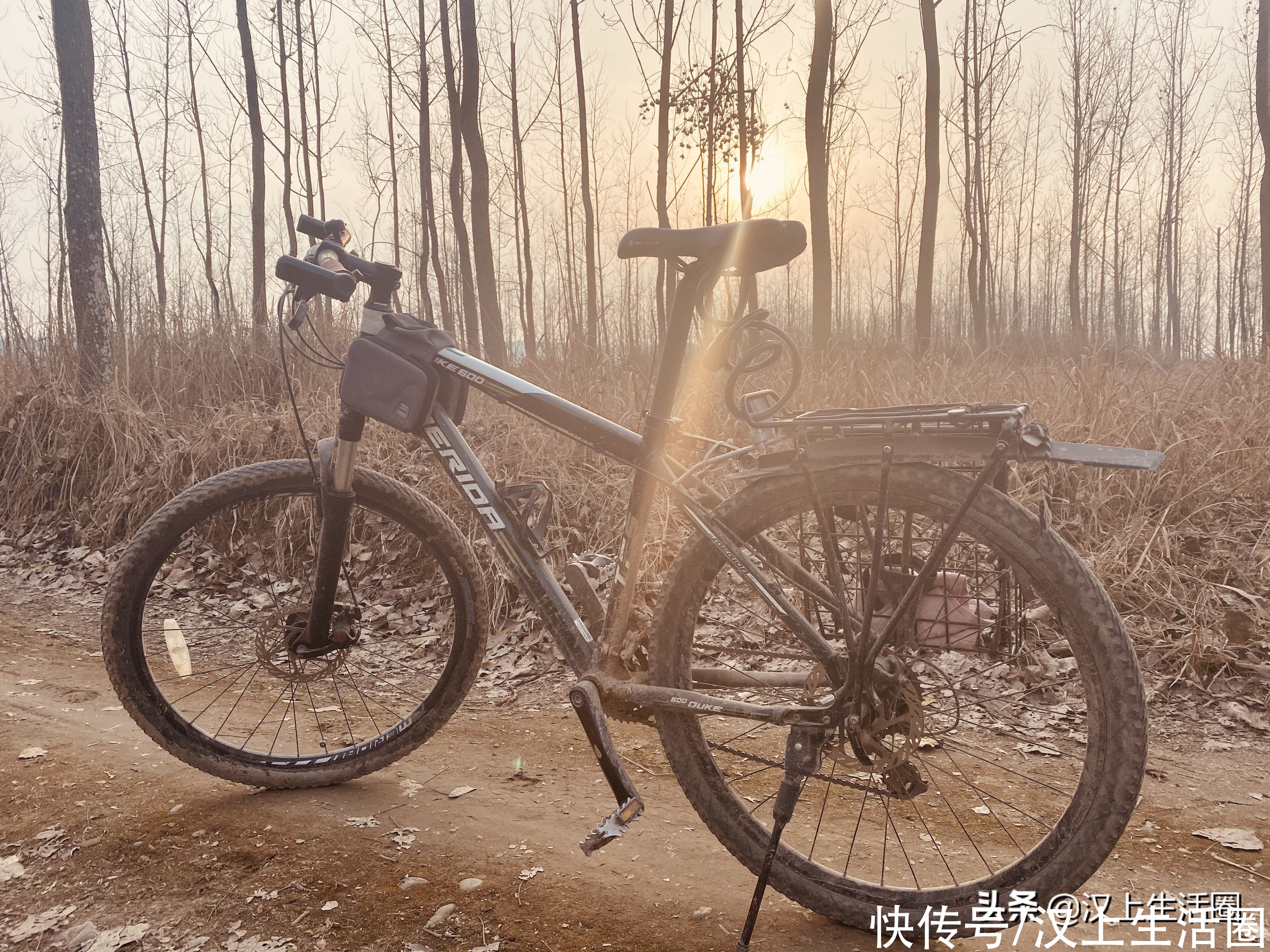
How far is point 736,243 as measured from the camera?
187cm

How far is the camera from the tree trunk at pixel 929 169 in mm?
10398

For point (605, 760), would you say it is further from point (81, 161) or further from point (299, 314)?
point (81, 161)

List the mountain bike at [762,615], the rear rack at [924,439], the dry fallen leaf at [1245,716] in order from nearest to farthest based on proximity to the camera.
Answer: the rear rack at [924,439] → the mountain bike at [762,615] → the dry fallen leaf at [1245,716]

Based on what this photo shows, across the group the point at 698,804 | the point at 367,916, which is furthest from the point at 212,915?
the point at 698,804

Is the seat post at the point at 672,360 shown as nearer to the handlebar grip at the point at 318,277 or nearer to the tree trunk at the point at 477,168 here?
the handlebar grip at the point at 318,277

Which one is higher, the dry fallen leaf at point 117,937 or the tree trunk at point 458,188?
the tree trunk at point 458,188

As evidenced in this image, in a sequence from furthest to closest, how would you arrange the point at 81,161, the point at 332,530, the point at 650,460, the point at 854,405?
the point at 81,161 → the point at 854,405 → the point at 332,530 → the point at 650,460

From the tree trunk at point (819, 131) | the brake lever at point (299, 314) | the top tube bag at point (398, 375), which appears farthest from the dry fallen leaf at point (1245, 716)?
the tree trunk at point (819, 131)

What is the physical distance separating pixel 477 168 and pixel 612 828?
28.8 feet

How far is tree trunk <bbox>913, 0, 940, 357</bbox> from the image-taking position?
10398 millimetres

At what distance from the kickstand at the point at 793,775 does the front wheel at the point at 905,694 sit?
2.5 inches

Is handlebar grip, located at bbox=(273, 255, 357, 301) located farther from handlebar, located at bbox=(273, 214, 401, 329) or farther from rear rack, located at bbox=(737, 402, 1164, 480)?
rear rack, located at bbox=(737, 402, 1164, 480)

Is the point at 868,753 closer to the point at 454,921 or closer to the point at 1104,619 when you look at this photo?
the point at 1104,619

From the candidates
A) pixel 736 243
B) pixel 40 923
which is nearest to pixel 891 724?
pixel 736 243
